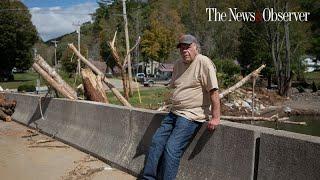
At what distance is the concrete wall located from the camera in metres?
4.89

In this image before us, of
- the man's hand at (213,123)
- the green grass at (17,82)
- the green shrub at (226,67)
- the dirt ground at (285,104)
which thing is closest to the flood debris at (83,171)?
the man's hand at (213,123)

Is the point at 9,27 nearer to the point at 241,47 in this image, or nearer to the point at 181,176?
the point at 241,47

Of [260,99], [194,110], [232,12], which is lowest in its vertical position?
[260,99]

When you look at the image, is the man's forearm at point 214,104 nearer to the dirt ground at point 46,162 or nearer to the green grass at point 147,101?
the dirt ground at point 46,162

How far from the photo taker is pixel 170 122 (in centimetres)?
630

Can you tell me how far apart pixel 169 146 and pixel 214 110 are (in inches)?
27.7

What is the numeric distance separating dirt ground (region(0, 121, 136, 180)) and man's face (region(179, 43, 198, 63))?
7.32 ft

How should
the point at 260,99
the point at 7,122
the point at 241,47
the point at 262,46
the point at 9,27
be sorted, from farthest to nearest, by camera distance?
the point at 9,27
the point at 241,47
the point at 262,46
the point at 260,99
the point at 7,122

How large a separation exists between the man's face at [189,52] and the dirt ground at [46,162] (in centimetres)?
223

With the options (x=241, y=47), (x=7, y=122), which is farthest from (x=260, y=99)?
(x=7, y=122)

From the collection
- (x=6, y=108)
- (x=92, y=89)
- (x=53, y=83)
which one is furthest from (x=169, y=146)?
(x=6, y=108)

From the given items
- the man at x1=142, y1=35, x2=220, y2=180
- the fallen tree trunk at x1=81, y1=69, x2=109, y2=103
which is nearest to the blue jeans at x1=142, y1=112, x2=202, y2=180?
the man at x1=142, y1=35, x2=220, y2=180

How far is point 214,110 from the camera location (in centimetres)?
583

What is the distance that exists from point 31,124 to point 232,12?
157 feet
